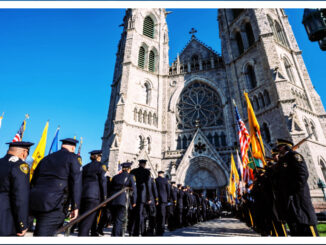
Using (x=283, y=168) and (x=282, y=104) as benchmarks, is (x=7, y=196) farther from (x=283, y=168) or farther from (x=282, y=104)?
(x=282, y=104)

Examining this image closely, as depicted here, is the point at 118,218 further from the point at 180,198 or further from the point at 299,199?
the point at 180,198

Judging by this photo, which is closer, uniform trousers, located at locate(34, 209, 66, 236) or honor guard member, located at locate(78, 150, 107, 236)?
uniform trousers, located at locate(34, 209, 66, 236)

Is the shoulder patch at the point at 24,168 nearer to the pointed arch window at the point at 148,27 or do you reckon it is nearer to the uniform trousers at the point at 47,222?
the uniform trousers at the point at 47,222

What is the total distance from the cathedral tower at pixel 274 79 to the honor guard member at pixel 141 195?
1232cm

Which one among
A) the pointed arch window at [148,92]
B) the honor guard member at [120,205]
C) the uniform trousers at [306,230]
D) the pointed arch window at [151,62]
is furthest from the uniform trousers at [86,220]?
the pointed arch window at [151,62]

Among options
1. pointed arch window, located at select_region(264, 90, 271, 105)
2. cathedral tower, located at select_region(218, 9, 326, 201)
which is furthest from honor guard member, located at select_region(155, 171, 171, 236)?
pointed arch window, located at select_region(264, 90, 271, 105)

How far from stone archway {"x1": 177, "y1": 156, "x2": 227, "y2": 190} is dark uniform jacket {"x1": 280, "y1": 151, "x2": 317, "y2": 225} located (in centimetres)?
1433

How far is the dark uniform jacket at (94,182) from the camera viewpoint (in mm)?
4059

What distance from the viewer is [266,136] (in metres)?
16.6

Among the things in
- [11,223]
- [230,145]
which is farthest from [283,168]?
[230,145]

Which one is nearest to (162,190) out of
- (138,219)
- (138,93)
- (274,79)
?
(138,219)

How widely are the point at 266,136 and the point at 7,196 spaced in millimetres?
17815

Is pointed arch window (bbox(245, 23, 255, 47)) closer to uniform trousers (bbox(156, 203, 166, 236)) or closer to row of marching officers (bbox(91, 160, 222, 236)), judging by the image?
row of marching officers (bbox(91, 160, 222, 236))

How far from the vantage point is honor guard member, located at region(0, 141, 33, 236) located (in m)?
2.56
